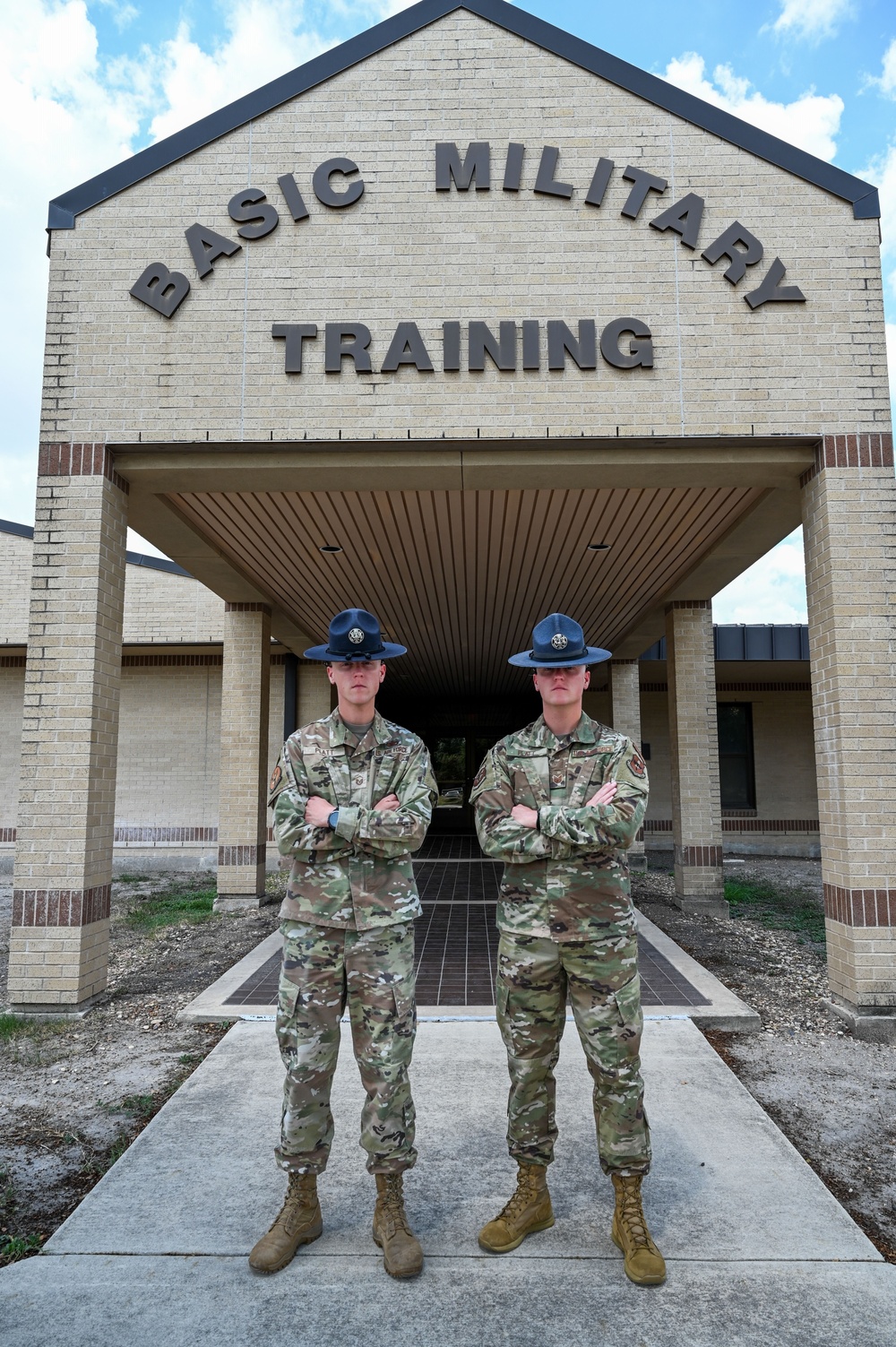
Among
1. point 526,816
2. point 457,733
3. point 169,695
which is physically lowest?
point 526,816

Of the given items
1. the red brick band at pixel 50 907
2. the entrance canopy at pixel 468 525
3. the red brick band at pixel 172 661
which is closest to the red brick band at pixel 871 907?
the entrance canopy at pixel 468 525

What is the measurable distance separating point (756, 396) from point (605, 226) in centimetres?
165

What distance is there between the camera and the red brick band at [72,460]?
19.6 feet

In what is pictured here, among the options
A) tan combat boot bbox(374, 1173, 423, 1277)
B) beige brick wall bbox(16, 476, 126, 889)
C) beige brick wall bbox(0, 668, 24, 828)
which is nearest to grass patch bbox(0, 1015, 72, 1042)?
beige brick wall bbox(16, 476, 126, 889)

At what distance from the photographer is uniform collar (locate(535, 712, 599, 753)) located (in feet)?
9.70

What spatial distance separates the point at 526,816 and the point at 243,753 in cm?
831

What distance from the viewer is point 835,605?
18.6 ft

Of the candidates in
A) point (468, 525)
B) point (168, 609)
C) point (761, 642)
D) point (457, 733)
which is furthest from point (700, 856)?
point (457, 733)

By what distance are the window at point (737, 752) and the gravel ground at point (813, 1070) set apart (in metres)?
9.64

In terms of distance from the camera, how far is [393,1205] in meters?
Result: 2.74

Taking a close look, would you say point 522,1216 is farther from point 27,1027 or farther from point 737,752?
point 737,752

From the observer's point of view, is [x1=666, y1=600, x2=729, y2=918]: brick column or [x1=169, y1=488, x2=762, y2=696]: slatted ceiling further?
[x1=666, y1=600, x2=729, y2=918]: brick column

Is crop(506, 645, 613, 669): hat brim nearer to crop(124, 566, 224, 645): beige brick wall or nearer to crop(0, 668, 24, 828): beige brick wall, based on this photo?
crop(124, 566, 224, 645): beige brick wall

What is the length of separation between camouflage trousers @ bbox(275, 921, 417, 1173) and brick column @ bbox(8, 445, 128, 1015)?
11.2 ft
